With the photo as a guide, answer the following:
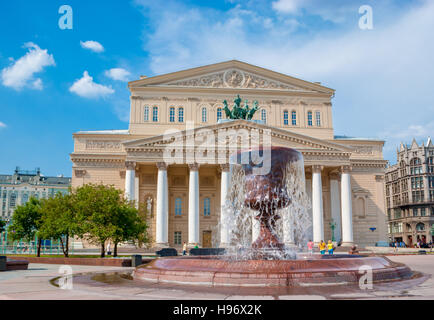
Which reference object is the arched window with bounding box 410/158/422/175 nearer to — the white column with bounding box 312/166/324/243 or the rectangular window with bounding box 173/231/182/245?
the white column with bounding box 312/166/324/243

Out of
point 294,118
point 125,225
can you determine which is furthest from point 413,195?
point 125,225

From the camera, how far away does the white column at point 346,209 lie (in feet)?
160

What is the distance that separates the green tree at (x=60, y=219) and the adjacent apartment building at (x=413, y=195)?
7176 centimetres

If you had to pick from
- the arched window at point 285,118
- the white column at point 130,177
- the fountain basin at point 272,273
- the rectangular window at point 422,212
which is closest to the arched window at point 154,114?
the white column at point 130,177

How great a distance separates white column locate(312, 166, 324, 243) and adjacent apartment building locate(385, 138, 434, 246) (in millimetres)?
45136

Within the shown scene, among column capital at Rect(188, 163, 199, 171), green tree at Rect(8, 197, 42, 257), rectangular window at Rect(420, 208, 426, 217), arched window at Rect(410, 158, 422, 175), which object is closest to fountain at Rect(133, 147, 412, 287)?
column capital at Rect(188, 163, 199, 171)

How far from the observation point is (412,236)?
86062mm

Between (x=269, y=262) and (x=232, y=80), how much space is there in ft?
153

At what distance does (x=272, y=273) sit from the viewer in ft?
36.0

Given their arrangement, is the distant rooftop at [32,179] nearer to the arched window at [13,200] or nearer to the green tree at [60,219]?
the arched window at [13,200]

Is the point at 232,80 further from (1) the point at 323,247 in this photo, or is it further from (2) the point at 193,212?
(1) the point at 323,247
